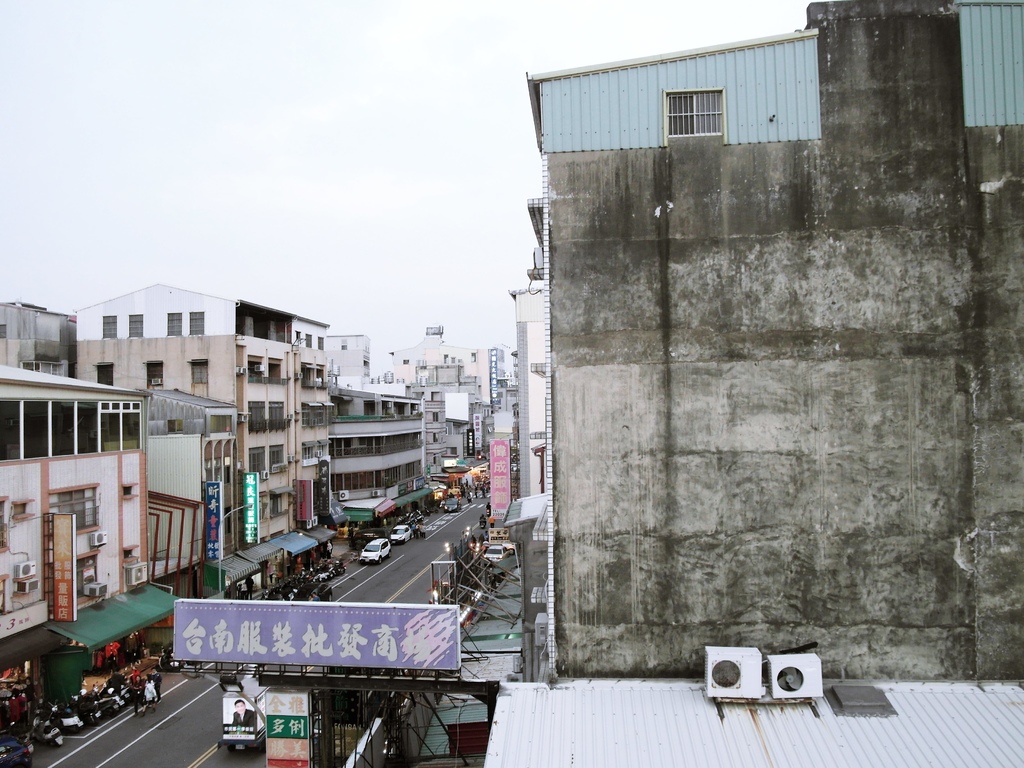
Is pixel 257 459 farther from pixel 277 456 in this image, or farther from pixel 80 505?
pixel 80 505

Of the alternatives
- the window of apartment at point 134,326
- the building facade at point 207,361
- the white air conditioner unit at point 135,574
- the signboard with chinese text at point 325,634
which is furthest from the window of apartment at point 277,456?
the signboard with chinese text at point 325,634

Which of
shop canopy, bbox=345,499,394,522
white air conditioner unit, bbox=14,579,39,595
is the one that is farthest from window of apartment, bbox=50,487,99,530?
shop canopy, bbox=345,499,394,522

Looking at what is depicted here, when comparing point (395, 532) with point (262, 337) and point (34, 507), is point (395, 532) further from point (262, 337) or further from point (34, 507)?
point (34, 507)

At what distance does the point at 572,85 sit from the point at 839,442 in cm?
763

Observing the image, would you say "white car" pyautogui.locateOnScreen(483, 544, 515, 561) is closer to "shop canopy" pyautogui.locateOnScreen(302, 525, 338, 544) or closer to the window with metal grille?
"shop canopy" pyautogui.locateOnScreen(302, 525, 338, 544)

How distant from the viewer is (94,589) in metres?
25.2

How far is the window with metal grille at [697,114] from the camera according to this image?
12086 mm

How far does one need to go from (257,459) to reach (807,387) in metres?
35.2

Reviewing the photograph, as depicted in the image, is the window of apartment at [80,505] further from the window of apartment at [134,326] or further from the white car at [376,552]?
the white car at [376,552]

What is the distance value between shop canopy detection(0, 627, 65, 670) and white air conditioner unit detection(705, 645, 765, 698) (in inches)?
798

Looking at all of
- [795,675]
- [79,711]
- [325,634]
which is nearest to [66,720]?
[79,711]

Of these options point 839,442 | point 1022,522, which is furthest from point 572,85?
point 1022,522

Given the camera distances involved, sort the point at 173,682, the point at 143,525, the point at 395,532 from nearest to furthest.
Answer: the point at 173,682 → the point at 143,525 → the point at 395,532

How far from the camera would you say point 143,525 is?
93.8 feet
